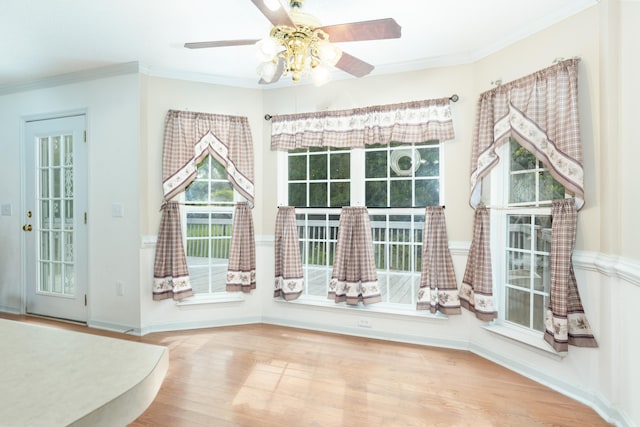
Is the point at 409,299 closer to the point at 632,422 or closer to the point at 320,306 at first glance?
the point at 320,306

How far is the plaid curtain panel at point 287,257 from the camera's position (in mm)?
3652

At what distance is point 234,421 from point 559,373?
215 cm

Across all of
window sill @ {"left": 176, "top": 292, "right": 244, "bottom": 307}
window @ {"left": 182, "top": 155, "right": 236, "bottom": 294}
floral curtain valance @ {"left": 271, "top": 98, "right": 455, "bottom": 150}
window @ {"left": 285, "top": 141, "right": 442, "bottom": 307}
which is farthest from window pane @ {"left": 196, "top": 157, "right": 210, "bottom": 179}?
window sill @ {"left": 176, "top": 292, "right": 244, "bottom": 307}

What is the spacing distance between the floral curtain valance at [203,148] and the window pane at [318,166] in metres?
0.62

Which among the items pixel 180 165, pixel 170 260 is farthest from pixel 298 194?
pixel 170 260

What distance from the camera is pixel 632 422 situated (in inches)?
76.2

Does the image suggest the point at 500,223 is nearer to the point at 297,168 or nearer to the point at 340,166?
the point at 340,166

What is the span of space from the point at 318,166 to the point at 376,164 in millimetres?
600

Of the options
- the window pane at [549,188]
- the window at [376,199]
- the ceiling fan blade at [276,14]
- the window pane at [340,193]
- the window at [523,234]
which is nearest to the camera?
the ceiling fan blade at [276,14]

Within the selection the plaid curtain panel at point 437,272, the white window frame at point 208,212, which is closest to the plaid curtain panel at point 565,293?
the plaid curtain panel at point 437,272

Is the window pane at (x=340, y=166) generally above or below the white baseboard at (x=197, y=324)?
above

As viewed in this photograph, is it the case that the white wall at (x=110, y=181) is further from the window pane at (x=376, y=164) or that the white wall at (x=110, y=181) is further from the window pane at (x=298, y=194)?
the window pane at (x=376, y=164)

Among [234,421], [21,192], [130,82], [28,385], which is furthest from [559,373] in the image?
[21,192]

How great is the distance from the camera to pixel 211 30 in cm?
277
